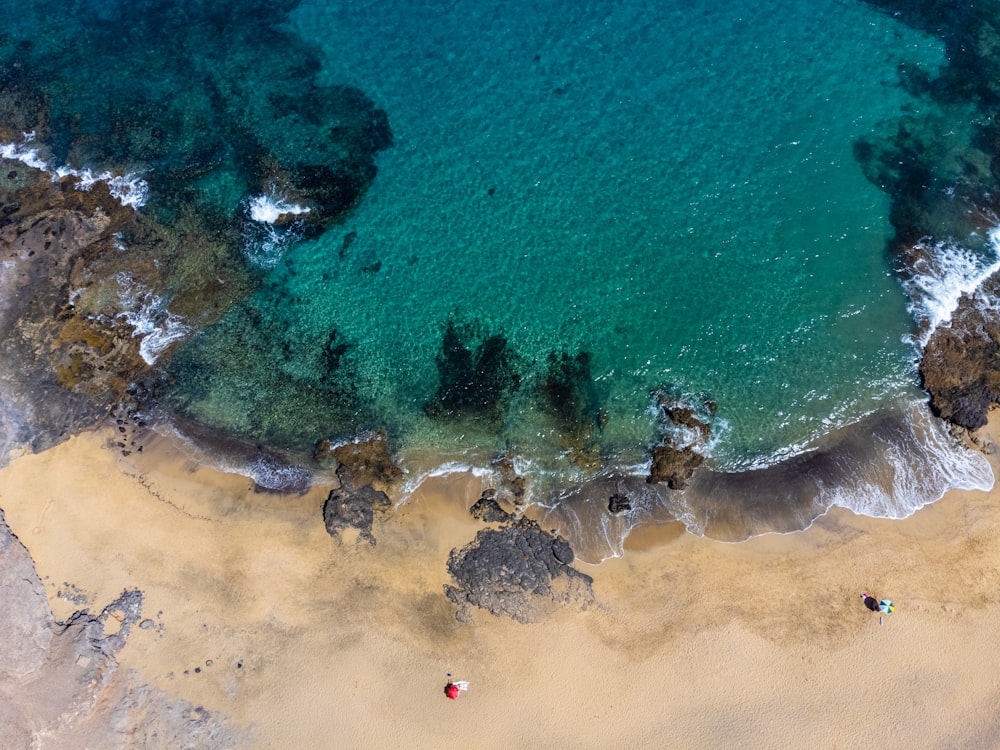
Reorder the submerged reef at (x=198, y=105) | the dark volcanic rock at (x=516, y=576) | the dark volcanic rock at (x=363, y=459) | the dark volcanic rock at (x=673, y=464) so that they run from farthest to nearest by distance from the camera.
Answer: the submerged reef at (x=198, y=105) → the dark volcanic rock at (x=363, y=459) → the dark volcanic rock at (x=673, y=464) → the dark volcanic rock at (x=516, y=576)

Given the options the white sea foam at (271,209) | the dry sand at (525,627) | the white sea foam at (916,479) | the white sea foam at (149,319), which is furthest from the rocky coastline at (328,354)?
the white sea foam at (916,479)

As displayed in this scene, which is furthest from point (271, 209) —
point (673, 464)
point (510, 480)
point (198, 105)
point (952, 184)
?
point (952, 184)

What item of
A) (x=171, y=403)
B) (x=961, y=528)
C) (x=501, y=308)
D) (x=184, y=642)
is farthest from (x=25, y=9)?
(x=961, y=528)

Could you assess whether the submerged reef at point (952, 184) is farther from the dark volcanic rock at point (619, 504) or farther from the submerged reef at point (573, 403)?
the submerged reef at point (573, 403)

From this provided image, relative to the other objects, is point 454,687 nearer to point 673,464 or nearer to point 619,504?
A: point 619,504

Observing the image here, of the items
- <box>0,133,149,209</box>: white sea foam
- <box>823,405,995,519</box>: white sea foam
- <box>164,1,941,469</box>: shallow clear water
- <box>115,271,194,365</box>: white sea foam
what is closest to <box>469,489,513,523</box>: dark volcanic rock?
<box>164,1,941,469</box>: shallow clear water

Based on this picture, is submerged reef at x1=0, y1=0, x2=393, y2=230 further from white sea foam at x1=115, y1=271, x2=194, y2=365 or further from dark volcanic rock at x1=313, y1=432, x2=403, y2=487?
dark volcanic rock at x1=313, y1=432, x2=403, y2=487
